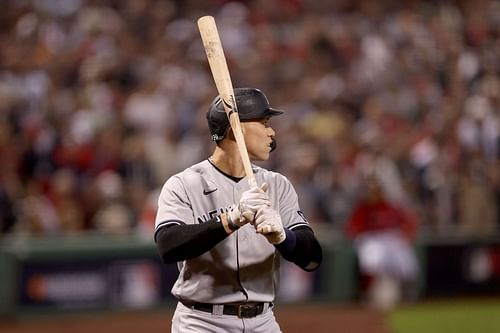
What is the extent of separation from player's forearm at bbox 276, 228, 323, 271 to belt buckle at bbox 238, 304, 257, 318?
282mm

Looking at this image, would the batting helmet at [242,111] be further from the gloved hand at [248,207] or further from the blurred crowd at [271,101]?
the blurred crowd at [271,101]

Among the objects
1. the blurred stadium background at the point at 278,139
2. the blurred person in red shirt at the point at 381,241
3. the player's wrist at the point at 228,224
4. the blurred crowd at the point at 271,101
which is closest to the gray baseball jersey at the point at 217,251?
the player's wrist at the point at 228,224

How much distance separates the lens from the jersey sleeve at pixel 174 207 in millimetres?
4352

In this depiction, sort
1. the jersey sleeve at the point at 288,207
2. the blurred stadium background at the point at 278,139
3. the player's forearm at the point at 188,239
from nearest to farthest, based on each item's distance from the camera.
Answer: the player's forearm at the point at 188,239 → the jersey sleeve at the point at 288,207 → the blurred stadium background at the point at 278,139

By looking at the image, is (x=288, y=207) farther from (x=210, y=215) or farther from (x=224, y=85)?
(x=224, y=85)

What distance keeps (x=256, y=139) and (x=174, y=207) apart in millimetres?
470

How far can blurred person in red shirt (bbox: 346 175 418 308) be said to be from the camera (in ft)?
35.8

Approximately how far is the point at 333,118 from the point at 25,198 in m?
3.94

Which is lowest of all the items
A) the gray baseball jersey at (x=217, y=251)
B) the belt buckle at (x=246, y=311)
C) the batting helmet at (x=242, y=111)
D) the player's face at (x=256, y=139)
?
the belt buckle at (x=246, y=311)

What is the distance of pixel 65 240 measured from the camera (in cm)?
1051

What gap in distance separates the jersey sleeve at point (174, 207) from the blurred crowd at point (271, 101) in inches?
239

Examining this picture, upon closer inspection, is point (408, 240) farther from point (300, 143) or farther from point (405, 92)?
point (405, 92)

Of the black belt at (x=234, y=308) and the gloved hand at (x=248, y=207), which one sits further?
the black belt at (x=234, y=308)

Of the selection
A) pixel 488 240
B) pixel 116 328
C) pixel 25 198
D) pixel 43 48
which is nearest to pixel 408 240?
pixel 488 240
